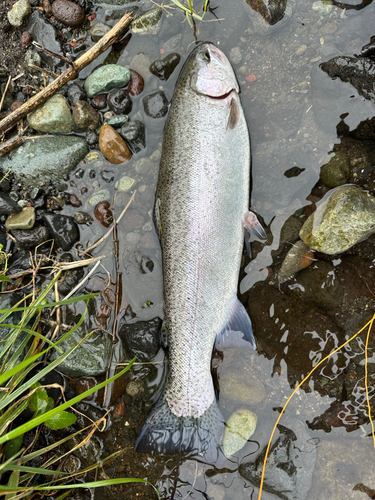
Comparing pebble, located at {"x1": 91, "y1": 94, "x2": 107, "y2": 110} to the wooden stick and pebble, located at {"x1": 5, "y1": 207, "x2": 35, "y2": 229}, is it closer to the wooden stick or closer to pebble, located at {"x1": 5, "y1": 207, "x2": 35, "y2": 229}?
the wooden stick

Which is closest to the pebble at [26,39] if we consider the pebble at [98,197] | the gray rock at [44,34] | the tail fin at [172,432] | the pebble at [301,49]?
the gray rock at [44,34]

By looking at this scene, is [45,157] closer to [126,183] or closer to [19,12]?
[126,183]

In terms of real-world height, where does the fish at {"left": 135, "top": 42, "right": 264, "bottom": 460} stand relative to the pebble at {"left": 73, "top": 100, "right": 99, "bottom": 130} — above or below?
below

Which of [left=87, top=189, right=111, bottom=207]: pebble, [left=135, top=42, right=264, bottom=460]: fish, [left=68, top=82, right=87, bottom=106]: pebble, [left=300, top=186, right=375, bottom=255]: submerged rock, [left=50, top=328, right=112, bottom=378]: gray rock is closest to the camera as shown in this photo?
[left=300, top=186, right=375, bottom=255]: submerged rock

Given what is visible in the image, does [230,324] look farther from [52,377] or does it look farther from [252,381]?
[52,377]

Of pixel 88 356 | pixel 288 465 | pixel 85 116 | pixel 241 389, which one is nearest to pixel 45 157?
pixel 85 116

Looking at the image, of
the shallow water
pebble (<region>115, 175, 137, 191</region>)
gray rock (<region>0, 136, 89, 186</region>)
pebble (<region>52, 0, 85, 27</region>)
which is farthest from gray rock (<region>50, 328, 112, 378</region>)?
pebble (<region>52, 0, 85, 27</region>)

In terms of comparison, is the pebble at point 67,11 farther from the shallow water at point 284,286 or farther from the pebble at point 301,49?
the pebble at point 301,49
